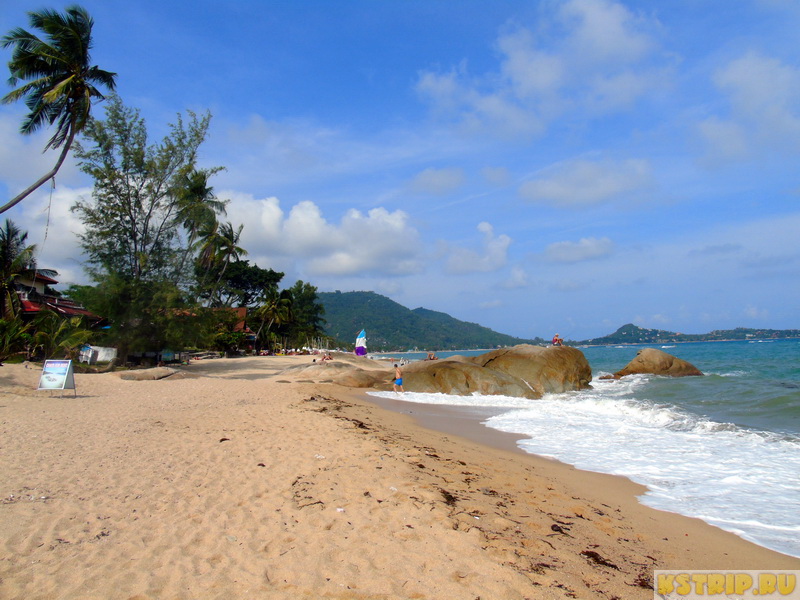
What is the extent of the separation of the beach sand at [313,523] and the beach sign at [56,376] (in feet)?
15.7

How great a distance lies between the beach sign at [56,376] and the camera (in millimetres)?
12570

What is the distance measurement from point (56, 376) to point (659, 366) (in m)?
28.3

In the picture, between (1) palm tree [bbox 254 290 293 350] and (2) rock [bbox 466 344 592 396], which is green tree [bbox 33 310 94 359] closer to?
(2) rock [bbox 466 344 592 396]

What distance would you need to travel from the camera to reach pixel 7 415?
30.5 ft

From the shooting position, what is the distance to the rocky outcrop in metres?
18.9

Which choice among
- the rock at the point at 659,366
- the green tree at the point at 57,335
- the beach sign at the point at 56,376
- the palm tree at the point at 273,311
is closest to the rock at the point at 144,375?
the green tree at the point at 57,335

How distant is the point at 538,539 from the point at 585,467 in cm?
392

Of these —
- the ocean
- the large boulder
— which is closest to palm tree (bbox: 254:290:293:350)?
the large boulder

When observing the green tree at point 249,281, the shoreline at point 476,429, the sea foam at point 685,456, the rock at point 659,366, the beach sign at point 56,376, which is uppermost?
the green tree at point 249,281

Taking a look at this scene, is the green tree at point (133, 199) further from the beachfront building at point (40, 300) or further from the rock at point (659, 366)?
the rock at point (659, 366)

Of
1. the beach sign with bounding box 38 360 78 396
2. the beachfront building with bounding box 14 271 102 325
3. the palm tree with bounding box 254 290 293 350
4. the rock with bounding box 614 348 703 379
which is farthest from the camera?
the palm tree with bounding box 254 290 293 350

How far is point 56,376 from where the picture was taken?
41.6 ft

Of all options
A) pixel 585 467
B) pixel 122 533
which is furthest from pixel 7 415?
pixel 585 467

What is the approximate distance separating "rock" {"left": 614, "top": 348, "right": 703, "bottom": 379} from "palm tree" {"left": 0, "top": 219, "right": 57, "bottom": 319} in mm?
31720
